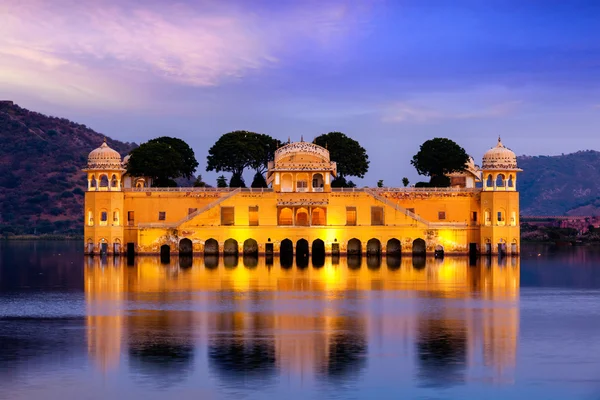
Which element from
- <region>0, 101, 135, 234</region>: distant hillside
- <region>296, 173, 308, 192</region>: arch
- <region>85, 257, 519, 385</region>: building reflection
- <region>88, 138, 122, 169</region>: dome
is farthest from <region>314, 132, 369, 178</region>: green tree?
<region>0, 101, 135, 234</region>: distant hillside

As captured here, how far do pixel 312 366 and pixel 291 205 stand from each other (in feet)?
161

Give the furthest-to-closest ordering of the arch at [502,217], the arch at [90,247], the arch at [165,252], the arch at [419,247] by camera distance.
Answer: the arch at [419,247]
the arch at [90,247]
the arch at [165,252]
the arch at [502,217]

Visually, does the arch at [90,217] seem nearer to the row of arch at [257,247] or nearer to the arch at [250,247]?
the row of arch at [257,247]

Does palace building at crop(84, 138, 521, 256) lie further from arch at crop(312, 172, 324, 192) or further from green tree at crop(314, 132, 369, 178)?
green tree at crop(314, 132, 369, 178)

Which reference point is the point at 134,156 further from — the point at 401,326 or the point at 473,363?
the point at 473,363

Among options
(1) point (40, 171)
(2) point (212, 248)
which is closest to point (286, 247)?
(2) point (212, 248)

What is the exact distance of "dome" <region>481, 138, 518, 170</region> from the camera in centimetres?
7890

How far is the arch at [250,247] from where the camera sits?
267ft

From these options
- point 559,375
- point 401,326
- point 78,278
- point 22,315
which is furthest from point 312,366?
point 78,278

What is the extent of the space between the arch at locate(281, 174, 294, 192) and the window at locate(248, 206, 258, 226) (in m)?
2.65

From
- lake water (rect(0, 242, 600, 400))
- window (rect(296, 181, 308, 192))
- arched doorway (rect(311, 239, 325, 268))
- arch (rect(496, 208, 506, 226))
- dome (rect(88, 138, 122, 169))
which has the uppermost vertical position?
dome (rect(88, 138, 122, 169))

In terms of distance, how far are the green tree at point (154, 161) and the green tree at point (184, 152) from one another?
360 centimetres

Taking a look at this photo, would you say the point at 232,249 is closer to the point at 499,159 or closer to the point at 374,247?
the point at 374,247

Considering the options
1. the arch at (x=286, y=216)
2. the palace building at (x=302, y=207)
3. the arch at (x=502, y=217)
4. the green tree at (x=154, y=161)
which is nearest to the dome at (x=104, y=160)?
the palace building at (x=302, y=207)
